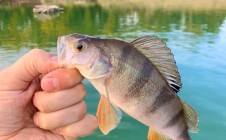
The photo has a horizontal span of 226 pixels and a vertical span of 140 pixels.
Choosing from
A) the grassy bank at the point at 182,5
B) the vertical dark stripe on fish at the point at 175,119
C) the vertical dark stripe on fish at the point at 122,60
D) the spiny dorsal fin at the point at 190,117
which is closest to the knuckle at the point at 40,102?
the vertical dark stripe on fish at the point at 122,60

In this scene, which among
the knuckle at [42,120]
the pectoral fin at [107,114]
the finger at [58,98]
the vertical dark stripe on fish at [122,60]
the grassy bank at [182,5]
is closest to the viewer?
the vertical dark stripe on fish at [122,60]

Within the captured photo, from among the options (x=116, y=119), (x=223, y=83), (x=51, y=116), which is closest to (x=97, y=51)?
(x=116, y=119)

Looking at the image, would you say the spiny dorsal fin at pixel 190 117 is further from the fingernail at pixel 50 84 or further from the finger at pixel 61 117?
the fingernail at pixel 50 84

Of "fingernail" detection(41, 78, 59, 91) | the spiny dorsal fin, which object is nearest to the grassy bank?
the spiny dorsal fin

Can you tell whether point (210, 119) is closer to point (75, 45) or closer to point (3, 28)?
point (75, 45)

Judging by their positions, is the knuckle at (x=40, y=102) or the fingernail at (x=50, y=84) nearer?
the fingernail at (x=50, y=84)

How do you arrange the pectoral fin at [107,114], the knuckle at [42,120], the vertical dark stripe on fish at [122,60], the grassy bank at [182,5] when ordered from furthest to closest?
1. the grassy bank at [182,5]
2. the knuckle at [42,120]
3. the pectoral fin at [107,114]
4. the vertical dark stripe on fish at [122,60]

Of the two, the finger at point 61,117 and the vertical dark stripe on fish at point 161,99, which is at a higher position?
the vertical dark stripe on fish at point 161,99
